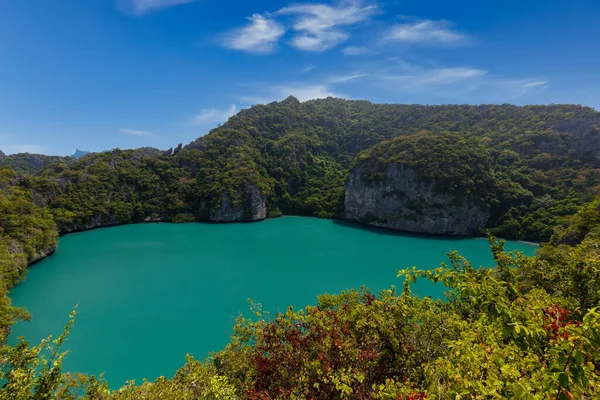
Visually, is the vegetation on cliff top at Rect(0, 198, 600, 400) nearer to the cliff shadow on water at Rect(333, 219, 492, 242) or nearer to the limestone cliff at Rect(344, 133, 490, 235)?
the cliff shadow on water at Rect(333, 219, 492, 242)

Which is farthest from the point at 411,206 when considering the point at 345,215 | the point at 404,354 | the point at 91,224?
the point at 91,224

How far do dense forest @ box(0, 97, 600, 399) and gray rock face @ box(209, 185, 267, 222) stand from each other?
0.86 ft

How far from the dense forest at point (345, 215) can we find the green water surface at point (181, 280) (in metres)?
2.61

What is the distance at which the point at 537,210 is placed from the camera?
41312 millimetres

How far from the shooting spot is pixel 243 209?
5594cm

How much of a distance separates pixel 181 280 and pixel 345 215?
121 feet

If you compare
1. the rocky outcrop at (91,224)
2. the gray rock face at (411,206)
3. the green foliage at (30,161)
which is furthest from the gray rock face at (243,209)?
the green foliage at (30,161)

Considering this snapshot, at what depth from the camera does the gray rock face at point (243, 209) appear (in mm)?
55125

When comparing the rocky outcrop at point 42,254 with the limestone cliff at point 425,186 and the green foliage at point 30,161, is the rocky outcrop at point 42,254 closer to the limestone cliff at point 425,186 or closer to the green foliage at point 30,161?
the limestone cliff at point 425,186

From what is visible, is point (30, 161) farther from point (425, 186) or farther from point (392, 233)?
point (425, 186)

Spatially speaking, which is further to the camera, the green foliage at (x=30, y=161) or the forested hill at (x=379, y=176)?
the green foliage at (x=30, y=161)

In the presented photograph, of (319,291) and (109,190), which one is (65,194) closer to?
(109,190)

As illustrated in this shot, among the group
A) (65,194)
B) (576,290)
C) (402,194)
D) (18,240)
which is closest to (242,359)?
(576,290)

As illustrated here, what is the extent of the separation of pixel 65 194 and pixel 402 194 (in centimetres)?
5716
